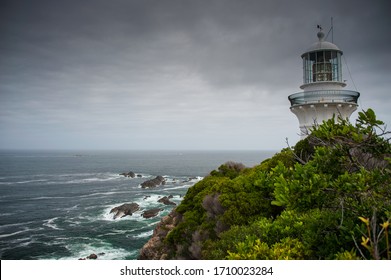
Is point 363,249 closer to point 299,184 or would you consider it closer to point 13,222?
point 299,184

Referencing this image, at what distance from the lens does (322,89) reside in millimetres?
11781

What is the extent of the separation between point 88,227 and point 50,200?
1283 centimetres

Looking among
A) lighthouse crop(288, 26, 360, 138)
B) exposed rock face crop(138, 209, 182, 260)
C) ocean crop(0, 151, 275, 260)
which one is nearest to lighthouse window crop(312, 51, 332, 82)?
lighthouse crop(288, 26, 360, 138)

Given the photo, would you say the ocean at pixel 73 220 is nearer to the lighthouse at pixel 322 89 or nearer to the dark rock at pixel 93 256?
the dark rock at pixel 93 256

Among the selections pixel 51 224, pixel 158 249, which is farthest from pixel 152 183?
pixel 158 249

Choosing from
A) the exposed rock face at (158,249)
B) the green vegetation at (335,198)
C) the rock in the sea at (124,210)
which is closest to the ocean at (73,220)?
the rock in the sea at (124,210)

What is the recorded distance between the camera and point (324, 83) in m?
11.8

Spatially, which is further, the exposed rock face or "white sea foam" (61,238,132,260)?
"white sea foam" (61,238,132,260)

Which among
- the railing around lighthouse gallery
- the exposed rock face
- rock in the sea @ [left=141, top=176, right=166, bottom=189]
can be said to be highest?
the railing around lighthouse gallery

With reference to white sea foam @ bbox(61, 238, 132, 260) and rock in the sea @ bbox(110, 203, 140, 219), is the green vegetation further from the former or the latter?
rock in the sea @ bbox(110, 203, 140, 219)

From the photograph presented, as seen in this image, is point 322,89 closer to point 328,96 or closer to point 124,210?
point 328,96

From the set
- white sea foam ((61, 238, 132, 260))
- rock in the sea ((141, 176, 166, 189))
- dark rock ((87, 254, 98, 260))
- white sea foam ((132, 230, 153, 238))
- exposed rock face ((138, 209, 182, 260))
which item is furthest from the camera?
rock in the sea ((141, 176, 166, 189))

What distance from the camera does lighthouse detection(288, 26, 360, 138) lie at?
11523 millimetres
